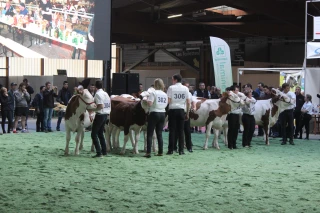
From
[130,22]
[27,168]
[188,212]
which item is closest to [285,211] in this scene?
[188,212]

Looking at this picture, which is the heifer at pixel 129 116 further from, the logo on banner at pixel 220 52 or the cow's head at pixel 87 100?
the logo on banner at pixel 220 52

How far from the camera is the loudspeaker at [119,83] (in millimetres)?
20305

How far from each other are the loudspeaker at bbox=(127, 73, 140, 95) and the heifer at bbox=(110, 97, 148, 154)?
7.16 metres

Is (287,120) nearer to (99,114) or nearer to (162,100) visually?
(162,100)

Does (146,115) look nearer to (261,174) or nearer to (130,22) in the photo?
(261,174)

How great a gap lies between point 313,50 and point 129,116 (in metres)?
9.11

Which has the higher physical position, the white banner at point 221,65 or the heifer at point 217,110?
the white banner at point 221,65

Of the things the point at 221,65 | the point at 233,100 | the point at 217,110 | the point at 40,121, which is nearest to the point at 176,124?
the point at 217,110

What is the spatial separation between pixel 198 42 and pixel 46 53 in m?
21.0

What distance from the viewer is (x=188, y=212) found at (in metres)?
6.81

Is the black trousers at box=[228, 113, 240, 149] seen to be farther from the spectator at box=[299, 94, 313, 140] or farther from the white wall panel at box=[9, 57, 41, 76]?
the white wall panel at box=[9, 57, 41, 76]

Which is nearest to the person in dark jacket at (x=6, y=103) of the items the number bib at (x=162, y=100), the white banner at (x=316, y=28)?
the number bib at (x=162, y=100)

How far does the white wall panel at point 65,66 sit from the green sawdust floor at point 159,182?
24506mm

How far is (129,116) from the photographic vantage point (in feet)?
42.2
